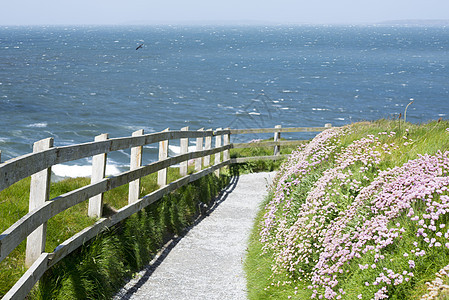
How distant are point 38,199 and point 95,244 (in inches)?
58.0

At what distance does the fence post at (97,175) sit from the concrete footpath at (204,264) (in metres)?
1.02

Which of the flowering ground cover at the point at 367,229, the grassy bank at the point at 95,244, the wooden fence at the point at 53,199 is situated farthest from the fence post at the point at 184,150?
the flowering ground cover at the point at 367,229

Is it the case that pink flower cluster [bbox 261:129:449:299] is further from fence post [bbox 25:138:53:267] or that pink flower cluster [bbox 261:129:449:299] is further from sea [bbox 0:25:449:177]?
sea [bbox 0:25:449:177]

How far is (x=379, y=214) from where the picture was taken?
554 cm

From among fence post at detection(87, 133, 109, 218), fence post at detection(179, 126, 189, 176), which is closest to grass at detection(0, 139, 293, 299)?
fence post at detection(87, 133, 109, 218)

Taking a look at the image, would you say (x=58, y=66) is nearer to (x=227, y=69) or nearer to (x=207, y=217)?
(x=227, y=69)

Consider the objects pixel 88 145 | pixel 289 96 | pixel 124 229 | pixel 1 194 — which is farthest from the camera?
pixel 289 96

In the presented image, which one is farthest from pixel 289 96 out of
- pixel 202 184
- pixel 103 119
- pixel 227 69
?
pixel 202 184

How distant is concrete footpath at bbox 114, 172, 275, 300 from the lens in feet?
21.9

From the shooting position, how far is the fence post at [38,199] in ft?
16.1

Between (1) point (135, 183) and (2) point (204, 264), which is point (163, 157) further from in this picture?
(2) point (204, 264)

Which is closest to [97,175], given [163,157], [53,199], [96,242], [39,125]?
[96,242]

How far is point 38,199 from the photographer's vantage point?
4910 mm

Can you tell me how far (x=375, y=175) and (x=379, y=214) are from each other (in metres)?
1.31
